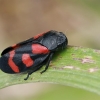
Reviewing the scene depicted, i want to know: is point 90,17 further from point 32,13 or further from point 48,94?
point 48,94

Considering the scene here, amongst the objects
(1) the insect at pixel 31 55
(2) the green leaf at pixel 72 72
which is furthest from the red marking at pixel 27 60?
(2) the green leaf at pixel 72 72

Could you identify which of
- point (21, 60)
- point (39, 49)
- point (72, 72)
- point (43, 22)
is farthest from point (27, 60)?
point (43, 22)

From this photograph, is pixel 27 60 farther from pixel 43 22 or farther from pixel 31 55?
pixel 43 22

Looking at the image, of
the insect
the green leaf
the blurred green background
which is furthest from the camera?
the blurred green background

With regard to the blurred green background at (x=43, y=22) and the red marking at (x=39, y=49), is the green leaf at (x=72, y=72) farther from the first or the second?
the blurred green background at (x=43, y=22)

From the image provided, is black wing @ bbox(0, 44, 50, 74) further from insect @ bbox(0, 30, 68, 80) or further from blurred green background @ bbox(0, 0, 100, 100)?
blurred green background @ bbox(0, 0, 100, 100)

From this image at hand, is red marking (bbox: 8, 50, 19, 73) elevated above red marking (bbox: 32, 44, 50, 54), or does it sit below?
below

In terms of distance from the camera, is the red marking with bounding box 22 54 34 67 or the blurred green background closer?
the red marking with bounding box 22 54 34 67

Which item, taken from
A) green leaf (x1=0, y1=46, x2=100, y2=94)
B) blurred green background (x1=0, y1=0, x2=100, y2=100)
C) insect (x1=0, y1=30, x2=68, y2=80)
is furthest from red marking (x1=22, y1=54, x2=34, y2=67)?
blurred green background (x1=0, y1=0, x2=100, y2=100)
